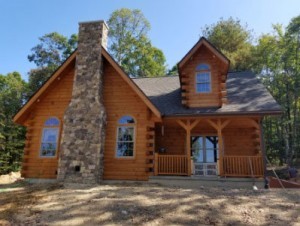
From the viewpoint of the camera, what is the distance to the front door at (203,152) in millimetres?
12836

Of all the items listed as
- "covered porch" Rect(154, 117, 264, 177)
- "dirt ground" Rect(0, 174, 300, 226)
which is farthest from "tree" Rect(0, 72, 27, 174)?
"dirt ground" Rect(0, 174, 300, 226)

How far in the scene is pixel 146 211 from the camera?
6793 millimetres

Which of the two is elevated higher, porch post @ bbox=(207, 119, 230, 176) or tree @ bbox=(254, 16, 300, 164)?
tree @ bbox=(254, 16, 300, 164)

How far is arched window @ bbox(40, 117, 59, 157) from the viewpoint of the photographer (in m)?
13.0

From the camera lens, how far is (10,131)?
88.0ft

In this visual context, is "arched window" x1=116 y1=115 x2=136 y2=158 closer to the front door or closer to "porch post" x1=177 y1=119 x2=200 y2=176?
"porch post" x1=177 y1=119 x2=200 y2=176

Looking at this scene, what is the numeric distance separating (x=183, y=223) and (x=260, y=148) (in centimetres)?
741

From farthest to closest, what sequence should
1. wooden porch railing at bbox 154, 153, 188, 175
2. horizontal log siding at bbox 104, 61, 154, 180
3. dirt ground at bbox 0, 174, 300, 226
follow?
horizontal log siding at bbox 104, 61, 154, 180, wooden porch railing at bbox 154, 153, 188, 175, dirt ground at bbox 0, 174, 300, 226

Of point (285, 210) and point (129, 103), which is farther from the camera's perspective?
point (129, 103)

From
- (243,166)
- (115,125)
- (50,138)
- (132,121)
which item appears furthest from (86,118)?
(243,166)

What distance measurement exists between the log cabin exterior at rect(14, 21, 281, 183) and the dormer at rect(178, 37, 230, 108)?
0.16 ft

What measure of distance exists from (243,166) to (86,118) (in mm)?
7540

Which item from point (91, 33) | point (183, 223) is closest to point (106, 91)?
point (91, 33)

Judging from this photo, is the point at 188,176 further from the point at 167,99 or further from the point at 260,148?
the point at 167,99
